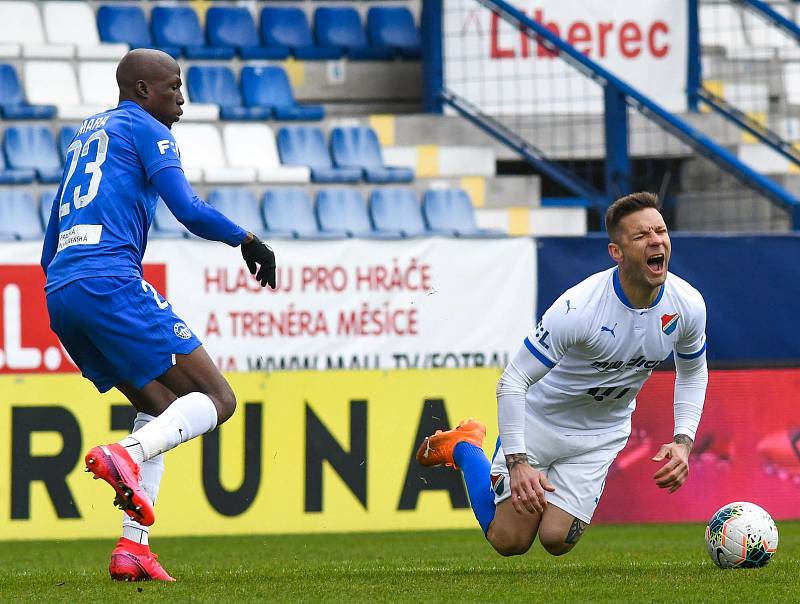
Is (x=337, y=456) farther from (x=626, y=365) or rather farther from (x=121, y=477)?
(x=121, y=477)

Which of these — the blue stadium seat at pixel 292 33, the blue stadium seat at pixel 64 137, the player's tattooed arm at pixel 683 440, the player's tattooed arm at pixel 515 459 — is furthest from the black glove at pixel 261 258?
the blue stadium seat at pixel 292 33

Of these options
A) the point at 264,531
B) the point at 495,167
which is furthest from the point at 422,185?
the point at 264,531

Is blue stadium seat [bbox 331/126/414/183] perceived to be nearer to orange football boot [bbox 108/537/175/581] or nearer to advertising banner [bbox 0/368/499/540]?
advertising banner [bbox 0/368/499/540]

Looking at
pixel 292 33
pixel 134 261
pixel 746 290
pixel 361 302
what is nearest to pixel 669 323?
pixel 134 261

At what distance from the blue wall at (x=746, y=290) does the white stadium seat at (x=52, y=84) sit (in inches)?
191

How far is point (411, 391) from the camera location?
9641 millimetres

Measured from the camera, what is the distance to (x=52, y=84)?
13156 millimetres

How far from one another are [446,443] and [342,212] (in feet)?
19.2

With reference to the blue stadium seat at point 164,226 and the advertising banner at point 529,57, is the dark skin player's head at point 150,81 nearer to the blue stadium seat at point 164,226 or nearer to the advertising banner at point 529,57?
the blue stadium seat at point 164,226

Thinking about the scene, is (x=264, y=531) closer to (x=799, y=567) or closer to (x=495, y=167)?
(x=799, y=567)

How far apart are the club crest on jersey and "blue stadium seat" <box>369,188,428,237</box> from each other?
6.60 meters

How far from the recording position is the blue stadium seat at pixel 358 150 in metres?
13.1

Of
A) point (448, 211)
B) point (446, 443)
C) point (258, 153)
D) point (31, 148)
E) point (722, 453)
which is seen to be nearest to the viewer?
point (446, 443)

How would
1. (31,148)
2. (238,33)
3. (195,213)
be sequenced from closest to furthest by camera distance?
1. (195,213)
2. (31,148)
3. (238,33)
